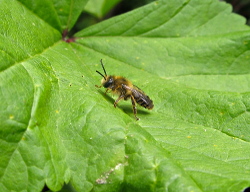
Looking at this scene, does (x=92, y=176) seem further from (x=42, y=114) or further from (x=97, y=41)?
(x=97, y=41)

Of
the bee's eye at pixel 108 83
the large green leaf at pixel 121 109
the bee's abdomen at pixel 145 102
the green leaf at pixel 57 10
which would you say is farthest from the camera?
the green leaf at pixel 57 10

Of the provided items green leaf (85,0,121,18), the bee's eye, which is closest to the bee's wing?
the bee's eye

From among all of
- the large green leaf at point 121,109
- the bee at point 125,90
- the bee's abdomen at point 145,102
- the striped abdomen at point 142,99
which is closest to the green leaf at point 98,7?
the large green leaf at point 121,109

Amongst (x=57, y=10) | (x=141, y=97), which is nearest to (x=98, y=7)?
(x=57, y=10)

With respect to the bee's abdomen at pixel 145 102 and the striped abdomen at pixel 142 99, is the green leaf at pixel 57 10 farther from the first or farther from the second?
the bee's abdomen at pixel 145 102

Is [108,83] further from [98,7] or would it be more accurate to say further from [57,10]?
[98,7]

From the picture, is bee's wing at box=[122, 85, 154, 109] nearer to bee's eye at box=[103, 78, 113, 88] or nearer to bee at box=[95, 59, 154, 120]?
bee at box=[95, 59, 154, 120]

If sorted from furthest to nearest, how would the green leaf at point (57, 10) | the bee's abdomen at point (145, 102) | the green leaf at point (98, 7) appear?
the green leaf at point (98, 7), the green leaf at point (57, 10), the bee's abdomen at point (145, 102)

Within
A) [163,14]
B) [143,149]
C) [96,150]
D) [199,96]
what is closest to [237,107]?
[199,96]
